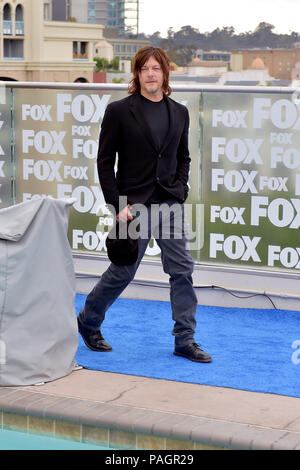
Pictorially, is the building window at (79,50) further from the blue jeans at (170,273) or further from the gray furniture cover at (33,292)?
the gray furniture cover at (33,292)

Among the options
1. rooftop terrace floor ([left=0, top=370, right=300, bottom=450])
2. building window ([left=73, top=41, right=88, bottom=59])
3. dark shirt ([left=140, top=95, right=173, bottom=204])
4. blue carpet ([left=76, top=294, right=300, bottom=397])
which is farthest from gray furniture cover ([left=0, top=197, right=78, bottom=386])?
building window ([left=73, top=41, right=88, bottom=59])

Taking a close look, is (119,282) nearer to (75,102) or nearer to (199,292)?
(199,292)

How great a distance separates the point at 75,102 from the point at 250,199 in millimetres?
1551

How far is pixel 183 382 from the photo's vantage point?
16.5ft

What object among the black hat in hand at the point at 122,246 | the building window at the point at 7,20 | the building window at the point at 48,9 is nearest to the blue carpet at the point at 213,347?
the black hat in hand at the point at 122,246

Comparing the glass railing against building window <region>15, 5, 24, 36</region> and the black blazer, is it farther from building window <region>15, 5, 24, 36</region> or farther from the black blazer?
building window <region>15, 5, 24, 36</region>

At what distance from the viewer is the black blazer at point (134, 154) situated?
5199 mm

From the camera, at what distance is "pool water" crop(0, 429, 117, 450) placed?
432 centimetres

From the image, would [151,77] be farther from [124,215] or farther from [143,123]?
[124,215]

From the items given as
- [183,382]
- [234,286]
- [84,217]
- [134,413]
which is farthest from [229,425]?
[84,217]

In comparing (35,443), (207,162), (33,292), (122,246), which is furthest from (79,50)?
(35,443)

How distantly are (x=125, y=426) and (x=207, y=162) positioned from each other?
10.1 ft

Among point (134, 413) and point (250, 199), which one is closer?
point (134, 413)

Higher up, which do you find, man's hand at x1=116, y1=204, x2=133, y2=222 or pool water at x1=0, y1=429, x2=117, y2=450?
man's hand at x1=116, y1=204, x2=133, y2=222
